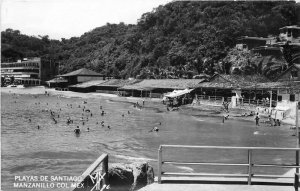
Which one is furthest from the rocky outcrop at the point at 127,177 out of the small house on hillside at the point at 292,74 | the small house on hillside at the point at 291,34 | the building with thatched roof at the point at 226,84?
the small house on hillside at the point at 291,34

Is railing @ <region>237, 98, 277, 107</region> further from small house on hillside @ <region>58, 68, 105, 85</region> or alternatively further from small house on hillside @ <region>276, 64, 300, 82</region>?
small house on hillside @ <region>58, 68, 105, 85</region>

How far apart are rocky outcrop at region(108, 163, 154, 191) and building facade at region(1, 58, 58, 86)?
107039 millimetres

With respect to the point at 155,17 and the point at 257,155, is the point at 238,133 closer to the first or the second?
the point at 257,155

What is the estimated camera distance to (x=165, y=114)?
42.4 metres

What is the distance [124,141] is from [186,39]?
58.0 meters

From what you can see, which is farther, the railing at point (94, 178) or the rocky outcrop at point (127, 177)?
the rocky outcrop at point (127, 177)

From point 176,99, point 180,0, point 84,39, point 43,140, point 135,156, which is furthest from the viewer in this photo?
point 84,39

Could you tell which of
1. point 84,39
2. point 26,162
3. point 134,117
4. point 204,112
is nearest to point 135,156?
point 26,162

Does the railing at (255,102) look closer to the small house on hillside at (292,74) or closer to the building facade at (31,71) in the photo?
the small house on hillside at (292,74)

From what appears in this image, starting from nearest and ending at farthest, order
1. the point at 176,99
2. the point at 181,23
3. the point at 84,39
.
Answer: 1. the point at 176,99
2. the point at 181,23
3. the point at 84,39

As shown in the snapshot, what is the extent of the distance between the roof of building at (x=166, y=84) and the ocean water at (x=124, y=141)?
13.5 m

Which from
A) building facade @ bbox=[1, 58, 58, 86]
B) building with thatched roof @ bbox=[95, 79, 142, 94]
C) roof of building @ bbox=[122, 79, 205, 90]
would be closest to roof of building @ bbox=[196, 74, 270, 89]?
roof of building @ bbox=[122, 79, 205, 90]

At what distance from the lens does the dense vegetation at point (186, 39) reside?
230ft

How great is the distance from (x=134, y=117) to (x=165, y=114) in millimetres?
4181
